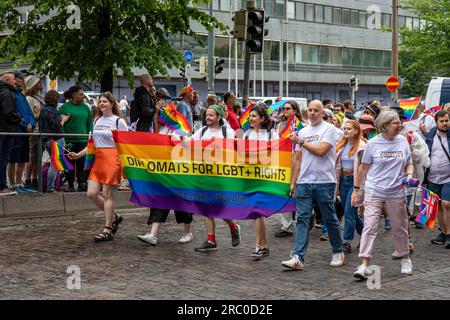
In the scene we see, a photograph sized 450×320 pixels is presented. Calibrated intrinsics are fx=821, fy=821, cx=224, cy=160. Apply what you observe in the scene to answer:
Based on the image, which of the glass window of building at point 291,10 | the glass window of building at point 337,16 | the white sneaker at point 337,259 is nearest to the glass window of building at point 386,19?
the glass window of building at point 337,16

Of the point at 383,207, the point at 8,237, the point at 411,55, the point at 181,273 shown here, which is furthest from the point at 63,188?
the point at 411,55

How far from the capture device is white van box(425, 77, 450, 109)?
1973cm

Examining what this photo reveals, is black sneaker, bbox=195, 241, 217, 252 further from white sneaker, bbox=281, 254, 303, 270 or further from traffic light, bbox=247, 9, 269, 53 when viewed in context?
traffic light, bbox=247, 9, 269, 53

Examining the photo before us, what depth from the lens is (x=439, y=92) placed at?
65.2 feet

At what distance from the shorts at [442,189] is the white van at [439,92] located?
942 cm

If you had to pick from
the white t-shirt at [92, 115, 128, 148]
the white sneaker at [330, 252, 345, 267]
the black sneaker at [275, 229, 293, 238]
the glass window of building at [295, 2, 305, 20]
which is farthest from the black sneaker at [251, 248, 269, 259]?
the glass window of building at [295, 2, 305, 20]

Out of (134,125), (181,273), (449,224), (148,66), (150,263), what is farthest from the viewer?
(148,66)

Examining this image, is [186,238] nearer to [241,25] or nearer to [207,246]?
[207,246]

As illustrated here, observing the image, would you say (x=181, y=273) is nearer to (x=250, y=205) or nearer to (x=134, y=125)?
(x=250, y=205)

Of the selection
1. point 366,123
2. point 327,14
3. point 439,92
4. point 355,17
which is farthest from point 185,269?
point 355,17

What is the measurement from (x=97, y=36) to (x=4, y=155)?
4428 millimetres

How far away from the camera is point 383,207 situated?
8555 mm

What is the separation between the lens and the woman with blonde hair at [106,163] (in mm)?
10500
